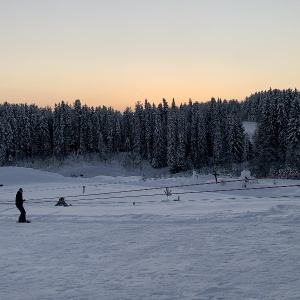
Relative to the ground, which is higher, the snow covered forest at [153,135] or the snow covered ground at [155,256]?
the snow covered forest at [153,135]

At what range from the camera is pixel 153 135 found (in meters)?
97.4

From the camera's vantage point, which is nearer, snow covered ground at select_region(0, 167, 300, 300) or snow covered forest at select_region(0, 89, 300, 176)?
snow covered ground at select_region(0, 167, 300, 300)

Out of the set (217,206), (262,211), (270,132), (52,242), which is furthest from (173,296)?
(270,132)

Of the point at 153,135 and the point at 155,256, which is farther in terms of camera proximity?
the point at 153,135

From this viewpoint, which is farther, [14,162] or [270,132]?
[14,162]

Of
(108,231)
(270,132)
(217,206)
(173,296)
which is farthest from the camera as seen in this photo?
(270,132)

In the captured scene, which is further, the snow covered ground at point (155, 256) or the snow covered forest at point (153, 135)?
the snow covered forest at point (153, 135)

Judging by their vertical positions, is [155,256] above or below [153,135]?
below

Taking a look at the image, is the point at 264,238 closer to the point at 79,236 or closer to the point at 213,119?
the point at 79,236

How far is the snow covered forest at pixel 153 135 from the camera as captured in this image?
75213 millimetres

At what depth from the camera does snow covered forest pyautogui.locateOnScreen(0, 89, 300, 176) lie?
75.2 metres

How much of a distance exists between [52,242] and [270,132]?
6458 cm

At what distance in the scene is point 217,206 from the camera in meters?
16.9

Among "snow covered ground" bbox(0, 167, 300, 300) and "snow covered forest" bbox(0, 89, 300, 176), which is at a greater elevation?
"snow covered forest" bbox(0, 89, 300, 176)
